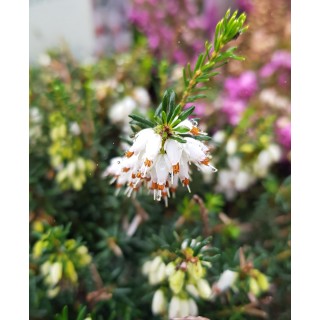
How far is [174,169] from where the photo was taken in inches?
25.2

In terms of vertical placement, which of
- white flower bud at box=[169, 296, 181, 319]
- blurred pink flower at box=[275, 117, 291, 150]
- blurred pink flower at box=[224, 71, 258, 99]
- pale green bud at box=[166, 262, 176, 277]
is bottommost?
white flower bud at box=[169, 296, 181, 319]

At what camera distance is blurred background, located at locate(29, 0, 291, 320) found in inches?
40.0

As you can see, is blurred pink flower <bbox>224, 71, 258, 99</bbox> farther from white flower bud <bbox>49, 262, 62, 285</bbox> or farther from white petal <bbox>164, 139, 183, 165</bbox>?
white petal <bbox>164, 139, 183, 165</bbox>

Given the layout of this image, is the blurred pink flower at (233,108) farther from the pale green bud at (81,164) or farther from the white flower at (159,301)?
the white flower at (159,301)

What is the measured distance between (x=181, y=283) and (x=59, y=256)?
0.92ft

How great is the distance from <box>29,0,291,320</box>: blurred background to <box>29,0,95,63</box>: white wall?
0.35 metres

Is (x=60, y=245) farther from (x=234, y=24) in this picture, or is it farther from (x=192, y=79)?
(x=234, y=24)

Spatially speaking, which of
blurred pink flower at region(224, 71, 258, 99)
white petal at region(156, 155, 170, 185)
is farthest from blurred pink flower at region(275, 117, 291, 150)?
white petal at region(156, 155, 170, 185)

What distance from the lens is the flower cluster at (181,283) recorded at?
2.73 feet

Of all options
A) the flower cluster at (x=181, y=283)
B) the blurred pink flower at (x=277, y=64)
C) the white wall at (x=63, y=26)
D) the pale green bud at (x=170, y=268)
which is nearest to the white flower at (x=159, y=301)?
the flower cluster at (x=181, y=283)

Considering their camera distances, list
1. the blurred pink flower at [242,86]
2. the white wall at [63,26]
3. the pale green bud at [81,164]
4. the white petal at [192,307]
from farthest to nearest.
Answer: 1. the white wall at [63,26]
2. the blurred pink flower at [242,86]
3. the pale green bud at [81,164]
4. the white petal at [192,307]

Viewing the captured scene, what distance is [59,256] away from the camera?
3.24ft

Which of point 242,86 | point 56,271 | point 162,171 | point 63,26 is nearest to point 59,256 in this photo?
point 56,271

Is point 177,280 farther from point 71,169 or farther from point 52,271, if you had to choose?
point 71,169
